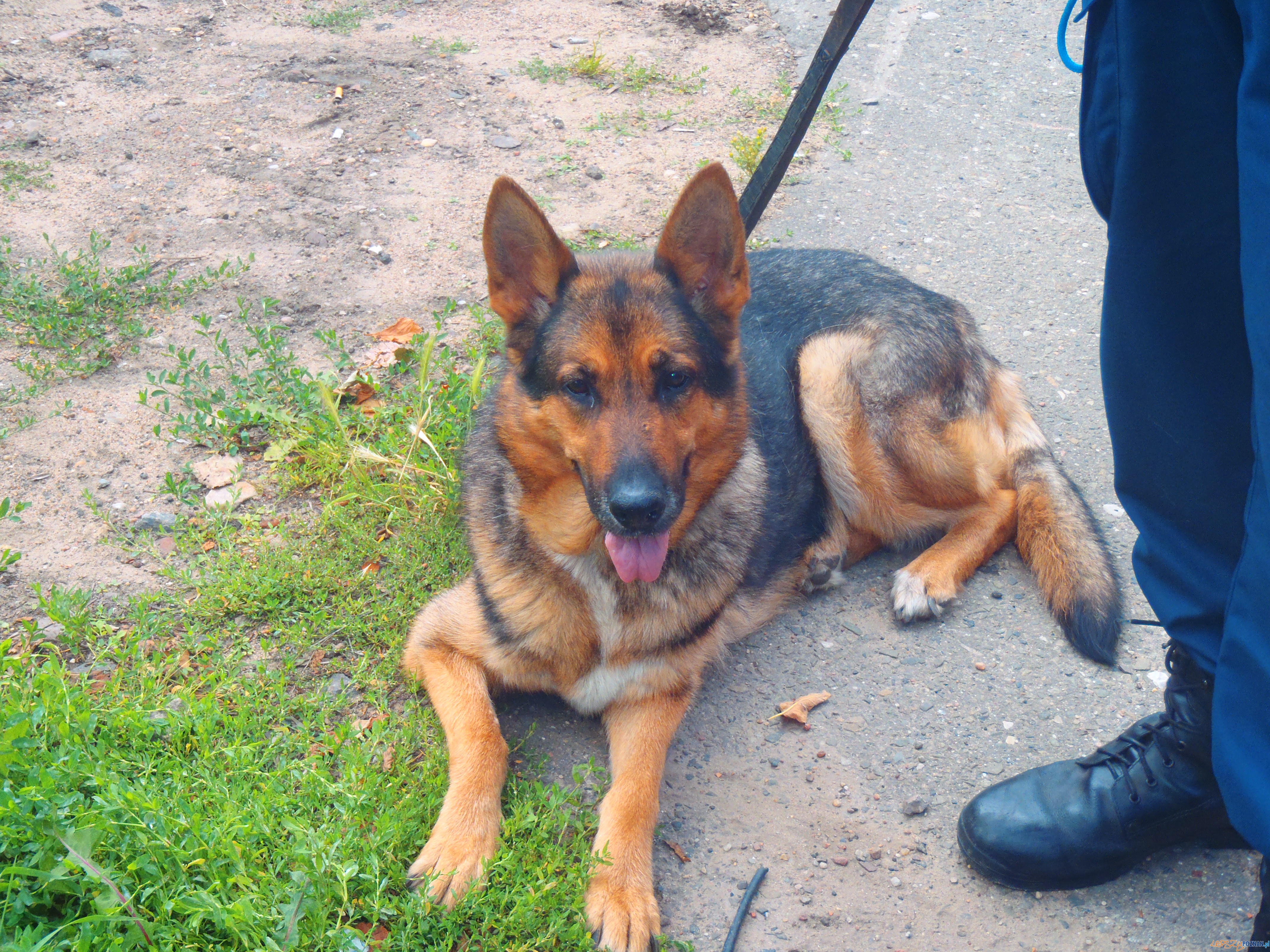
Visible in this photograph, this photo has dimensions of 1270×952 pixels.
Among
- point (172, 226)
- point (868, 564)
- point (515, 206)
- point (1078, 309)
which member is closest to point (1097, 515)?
point (868, 564)

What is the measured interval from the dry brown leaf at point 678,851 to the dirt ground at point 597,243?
0.08 feet

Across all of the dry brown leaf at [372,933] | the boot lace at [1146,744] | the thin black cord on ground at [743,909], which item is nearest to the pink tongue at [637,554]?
the thin black cord on ground at [743,909]

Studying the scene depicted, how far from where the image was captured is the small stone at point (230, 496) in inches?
153

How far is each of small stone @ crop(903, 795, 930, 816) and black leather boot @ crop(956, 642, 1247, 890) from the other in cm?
23

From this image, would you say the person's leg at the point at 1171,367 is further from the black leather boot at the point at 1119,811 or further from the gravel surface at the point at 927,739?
the gravel surface at the point at 927,739

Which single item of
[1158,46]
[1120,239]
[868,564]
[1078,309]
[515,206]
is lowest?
[868,564]

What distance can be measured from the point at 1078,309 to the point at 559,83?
14.3ft

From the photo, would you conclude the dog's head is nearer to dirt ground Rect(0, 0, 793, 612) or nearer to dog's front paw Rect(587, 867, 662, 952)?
dog's front paw Rect(587, 867, 662, 952)

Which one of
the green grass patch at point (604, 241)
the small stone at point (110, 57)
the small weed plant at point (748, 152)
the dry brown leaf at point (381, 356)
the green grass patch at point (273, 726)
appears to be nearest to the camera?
the green grass patch at point (273, 726)

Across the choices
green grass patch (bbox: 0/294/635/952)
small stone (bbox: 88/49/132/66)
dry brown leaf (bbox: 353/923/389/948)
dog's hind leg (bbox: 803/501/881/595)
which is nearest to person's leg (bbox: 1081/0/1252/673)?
dog's hind leg (bbox: 803/501/881/595)

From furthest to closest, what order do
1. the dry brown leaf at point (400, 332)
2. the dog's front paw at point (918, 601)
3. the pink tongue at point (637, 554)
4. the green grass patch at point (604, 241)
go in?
1. the green grass patch at point (604, 241)
2. the dry brown leaf at point (400, 332)
3. the dog's front paw at point (918, 601)
4. the pink tongue at point (637, 554)

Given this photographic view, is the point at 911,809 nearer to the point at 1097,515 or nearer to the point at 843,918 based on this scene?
the point at 843,918

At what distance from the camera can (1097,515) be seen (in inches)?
164

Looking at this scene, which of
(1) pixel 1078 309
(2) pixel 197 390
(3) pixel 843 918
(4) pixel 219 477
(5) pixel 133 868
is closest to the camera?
(5) pixel 133 868
